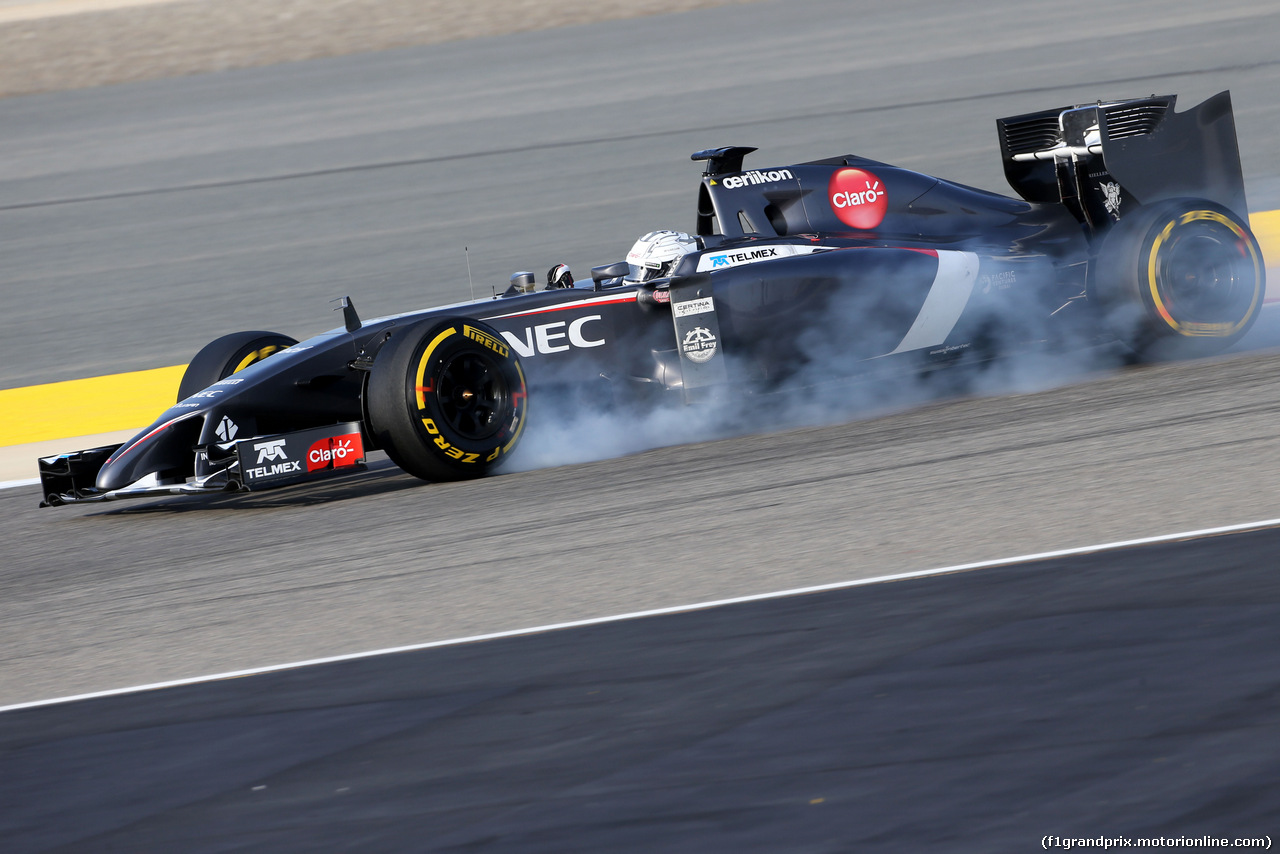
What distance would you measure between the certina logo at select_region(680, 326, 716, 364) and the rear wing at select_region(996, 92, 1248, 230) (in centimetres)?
246

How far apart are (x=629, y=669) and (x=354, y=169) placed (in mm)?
15649

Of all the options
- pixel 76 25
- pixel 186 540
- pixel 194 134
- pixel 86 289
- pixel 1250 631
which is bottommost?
pixel 1250 631

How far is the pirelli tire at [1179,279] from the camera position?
8.53 m

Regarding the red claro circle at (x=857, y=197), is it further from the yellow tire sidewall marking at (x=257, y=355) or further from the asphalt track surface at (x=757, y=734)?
the asphalt track surface at (x=757, y=734)

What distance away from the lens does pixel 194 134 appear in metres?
22.4

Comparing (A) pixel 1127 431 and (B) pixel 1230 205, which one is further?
(B) pixel 1230 205

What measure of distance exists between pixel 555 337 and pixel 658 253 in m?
0.76

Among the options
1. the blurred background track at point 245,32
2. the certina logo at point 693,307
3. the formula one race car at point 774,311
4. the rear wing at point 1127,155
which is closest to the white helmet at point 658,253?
the formula one race car at point 774,311

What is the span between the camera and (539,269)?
47.4ft

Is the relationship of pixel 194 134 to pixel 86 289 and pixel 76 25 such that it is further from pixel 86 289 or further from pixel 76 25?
pixel 76 25

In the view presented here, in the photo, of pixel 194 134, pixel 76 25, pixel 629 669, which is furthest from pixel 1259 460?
pixel 76 25

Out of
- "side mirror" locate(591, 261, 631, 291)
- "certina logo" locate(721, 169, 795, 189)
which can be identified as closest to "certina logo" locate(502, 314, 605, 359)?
"side mirror" locate(591, 261, 631, 291)

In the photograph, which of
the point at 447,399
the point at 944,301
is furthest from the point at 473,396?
the point at 944,301

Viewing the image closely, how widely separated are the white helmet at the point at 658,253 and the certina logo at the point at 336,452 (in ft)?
5.72
